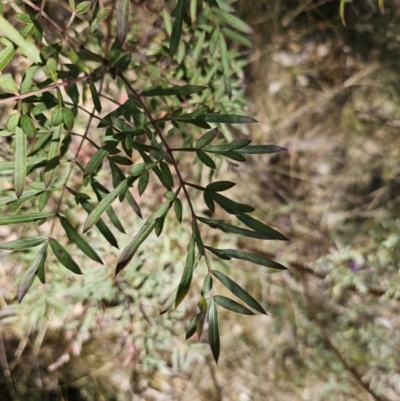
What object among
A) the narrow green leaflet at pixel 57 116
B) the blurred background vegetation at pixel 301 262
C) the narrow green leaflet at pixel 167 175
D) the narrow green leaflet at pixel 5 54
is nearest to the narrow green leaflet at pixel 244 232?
the narrow green leaflet at pixel 167 175

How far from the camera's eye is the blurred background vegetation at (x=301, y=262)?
2.01m

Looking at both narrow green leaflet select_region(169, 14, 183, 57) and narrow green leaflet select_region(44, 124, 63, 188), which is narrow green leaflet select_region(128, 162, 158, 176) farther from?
narrow green leaflet select_region(169, 14, 183, 57)

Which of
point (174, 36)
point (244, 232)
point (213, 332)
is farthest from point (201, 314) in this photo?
point (174, 36)

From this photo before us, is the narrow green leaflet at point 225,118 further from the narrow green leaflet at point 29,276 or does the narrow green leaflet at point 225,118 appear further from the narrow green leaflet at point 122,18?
the narrow green leaflet at point 29,276

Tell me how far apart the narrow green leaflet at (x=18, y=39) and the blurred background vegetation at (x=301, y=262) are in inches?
47.9

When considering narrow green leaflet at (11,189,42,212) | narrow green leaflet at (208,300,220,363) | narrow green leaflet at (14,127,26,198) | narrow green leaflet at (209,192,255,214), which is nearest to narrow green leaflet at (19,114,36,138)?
narrow green leaflet at (14,127,26,198)

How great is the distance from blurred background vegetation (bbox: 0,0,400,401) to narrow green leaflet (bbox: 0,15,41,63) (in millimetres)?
1217

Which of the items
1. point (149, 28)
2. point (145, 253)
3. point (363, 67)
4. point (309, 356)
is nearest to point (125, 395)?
point (145, 253)

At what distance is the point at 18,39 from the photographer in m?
0.67

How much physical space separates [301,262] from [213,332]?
1.79 m

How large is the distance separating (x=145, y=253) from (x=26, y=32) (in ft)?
3.88

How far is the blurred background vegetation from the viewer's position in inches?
79.3

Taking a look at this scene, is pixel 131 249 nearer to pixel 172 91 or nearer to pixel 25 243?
pixel 25 243

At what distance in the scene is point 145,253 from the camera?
1.82 meters
